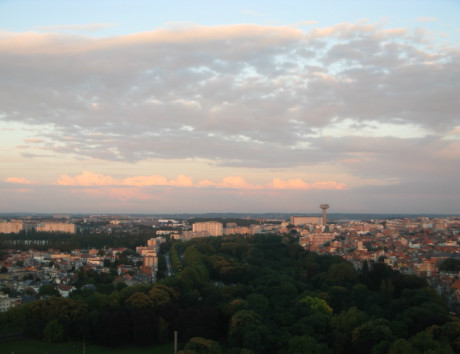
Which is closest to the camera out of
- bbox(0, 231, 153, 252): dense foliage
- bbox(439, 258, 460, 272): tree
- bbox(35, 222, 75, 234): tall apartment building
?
bbox(439, 258, 460, 272): tree

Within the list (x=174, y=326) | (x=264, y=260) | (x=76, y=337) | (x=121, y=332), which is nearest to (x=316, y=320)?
(x=174, y=326)

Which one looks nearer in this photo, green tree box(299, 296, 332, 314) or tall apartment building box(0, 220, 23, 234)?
green tree box(299, 296, 332, 314)

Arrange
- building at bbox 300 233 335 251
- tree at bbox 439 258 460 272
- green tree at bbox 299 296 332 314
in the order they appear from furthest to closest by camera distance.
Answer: building at bbox 300 233 335 251, tree at bbox 439 258 460 272, green tree at bbox 299 296 332 314

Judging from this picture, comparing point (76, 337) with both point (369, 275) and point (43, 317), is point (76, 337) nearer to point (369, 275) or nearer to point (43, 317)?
point (43, 317)

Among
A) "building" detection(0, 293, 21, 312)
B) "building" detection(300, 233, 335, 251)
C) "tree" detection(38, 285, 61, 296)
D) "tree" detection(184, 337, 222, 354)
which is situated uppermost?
"building" detection(300, 233, 335, 251)

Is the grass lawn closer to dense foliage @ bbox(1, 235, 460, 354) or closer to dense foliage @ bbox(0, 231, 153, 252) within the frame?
dense foliage @ bbox(1, 235, 460, 354)

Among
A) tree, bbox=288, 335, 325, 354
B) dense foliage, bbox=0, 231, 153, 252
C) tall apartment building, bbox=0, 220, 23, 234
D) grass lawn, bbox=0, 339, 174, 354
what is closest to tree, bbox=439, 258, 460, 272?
tree, bbox=288, 335, 325, 354
